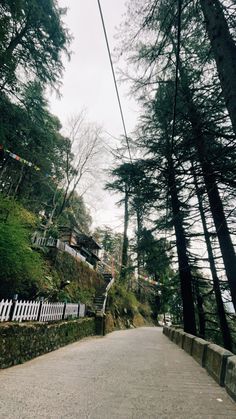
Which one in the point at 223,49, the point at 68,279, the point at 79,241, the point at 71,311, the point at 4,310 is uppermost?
the point at 79,241

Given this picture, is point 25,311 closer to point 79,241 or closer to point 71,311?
point 71,311

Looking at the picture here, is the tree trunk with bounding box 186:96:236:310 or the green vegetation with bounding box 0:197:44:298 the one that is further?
the green vegetation with bounding box 0:197:44:298

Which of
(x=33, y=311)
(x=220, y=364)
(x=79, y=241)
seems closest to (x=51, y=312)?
(x=33, y=311)

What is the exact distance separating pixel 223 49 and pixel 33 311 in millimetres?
6873

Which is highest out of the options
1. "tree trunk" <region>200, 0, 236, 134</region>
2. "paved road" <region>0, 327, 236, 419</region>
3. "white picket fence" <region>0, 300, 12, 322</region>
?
"tree trunk" <region>200, 0, 236, 134</region>

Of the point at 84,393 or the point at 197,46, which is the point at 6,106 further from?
the point at 84,393

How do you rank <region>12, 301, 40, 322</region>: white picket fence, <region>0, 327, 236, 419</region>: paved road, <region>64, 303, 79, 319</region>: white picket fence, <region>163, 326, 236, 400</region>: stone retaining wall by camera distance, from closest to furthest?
<region>0, 327, 236, 419</region>: paved road, <region>163, 326, 236, 400</region>: stone retaining wall, <region>12, 301, 40, 322</region>: white picket fence, <region>64, 303, 79, 319</region>: white picket fence

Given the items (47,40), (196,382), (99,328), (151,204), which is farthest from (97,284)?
(47,40)

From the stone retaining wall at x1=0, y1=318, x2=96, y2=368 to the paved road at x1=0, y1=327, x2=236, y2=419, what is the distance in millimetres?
300

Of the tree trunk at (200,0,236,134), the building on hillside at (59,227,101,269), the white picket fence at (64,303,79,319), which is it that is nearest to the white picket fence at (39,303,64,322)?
the white picket fence at (64,303,79,319)

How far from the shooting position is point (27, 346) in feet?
14.8

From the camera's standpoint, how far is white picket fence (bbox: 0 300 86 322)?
14.5 feet

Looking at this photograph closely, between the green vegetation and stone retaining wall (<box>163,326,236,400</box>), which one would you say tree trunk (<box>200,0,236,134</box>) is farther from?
the green vegetation

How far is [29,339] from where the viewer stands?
4.62 meters
